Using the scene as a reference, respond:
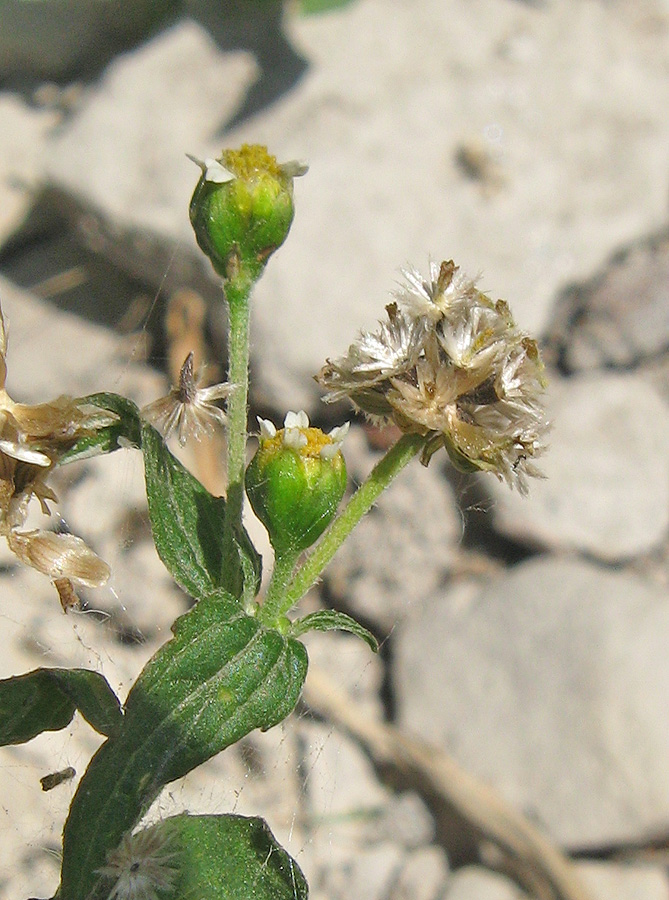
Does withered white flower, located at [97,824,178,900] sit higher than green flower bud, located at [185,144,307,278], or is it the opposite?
green flower bud, located at [185,144,307,278]

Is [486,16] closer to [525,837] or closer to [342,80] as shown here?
[342,80]

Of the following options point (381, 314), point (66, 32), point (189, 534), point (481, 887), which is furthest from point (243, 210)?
point (66, 32)

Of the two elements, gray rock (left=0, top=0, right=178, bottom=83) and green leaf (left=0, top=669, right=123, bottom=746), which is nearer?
green leaf (left=0, top=669, right=123, bottom=746)

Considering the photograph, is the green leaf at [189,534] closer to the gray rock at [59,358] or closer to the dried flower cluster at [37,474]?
the dried flower cluster at [37,474]

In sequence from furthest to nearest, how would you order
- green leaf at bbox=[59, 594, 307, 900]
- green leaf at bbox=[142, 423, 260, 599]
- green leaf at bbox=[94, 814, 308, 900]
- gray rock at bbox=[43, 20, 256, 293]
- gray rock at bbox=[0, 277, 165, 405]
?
1. gray rock at bbox=[43, 20, 256, 293]
2. gray rock at bbox=[0, 277, 165, 405]
3. green leaf at bbox=[142, 423, 260, 599]
4. green leaf at bbox=[94, 814, 308, 900]
5. green leaf at bbox=[59, 594, 307, 900]

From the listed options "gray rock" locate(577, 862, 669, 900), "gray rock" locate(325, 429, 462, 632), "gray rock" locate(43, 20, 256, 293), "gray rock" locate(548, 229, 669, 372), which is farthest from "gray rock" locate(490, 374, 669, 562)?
"gray rock" locate(43, 20, 256, 293)

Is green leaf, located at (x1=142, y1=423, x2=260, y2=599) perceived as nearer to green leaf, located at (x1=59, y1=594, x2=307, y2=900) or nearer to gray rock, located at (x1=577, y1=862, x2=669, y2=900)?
green leaf, located at (x1=59, y1=594, x2=307, y2=900)

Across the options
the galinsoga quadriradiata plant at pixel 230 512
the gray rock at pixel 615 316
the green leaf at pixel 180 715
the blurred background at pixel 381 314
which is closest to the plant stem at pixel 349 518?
Answer: the galinsoga quadriradiata plant at pixel 230 512
